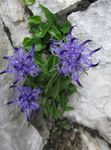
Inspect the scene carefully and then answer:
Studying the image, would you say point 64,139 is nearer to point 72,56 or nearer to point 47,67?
point 47,67

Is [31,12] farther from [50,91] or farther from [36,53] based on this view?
[50,91]

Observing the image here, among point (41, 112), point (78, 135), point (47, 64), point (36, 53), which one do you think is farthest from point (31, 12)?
point (78, 135)

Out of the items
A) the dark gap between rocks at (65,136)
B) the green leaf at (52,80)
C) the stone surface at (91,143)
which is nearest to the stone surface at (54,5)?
the green leaf at (52,80)

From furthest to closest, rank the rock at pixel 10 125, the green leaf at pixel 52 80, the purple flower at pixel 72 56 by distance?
the rock at pixel 10 125
the green leaf at pixel 52 80
the purple flower at pixel 72 56

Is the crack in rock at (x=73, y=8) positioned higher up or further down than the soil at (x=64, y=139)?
higher up

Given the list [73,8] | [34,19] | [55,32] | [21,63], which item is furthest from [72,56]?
[73,8]

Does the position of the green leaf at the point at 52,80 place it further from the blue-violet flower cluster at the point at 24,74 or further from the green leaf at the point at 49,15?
the green leaf at the point at 49,15
